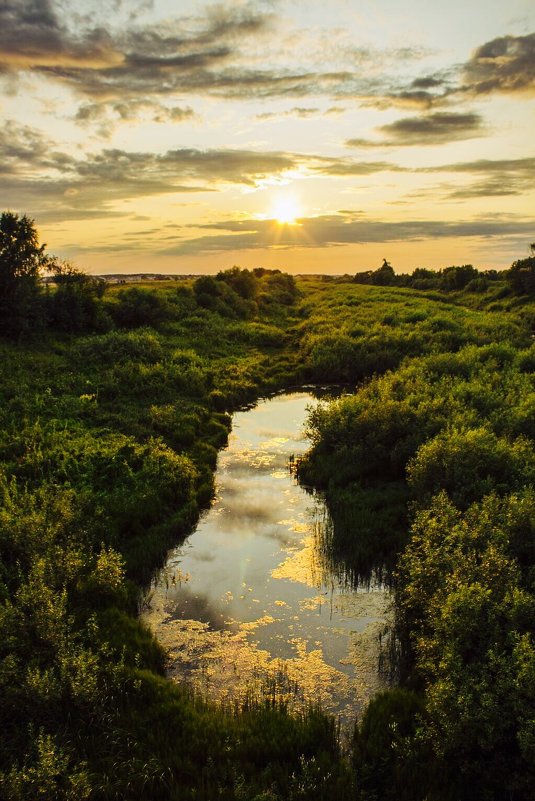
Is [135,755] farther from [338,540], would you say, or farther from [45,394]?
[45,394]

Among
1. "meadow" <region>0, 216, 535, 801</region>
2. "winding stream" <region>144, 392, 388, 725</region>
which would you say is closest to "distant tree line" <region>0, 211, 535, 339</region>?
"meadow" <region>0, 216, 535, 801</region>

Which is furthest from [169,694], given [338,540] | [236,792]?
[338,540]

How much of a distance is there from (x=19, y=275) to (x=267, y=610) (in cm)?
3305

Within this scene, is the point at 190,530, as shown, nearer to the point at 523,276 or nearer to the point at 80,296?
the point at 80,296

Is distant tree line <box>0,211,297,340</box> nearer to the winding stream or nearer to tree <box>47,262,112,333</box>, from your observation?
tree <box>47,262,112,333</box>

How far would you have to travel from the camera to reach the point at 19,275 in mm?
38219

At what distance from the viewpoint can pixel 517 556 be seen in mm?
11945

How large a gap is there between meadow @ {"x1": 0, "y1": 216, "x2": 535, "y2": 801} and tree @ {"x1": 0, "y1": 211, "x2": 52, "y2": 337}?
3827mm

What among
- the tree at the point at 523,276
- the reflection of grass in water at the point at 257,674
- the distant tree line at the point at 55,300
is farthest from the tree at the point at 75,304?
the tree at the point at 523,276

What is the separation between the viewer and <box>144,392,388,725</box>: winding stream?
432 inches

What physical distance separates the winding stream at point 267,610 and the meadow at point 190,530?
1.86 feet

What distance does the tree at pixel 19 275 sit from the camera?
36.4 m

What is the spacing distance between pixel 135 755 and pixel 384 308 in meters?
57.6

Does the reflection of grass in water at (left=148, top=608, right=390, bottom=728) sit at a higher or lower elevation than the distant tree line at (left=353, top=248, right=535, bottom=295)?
lower
